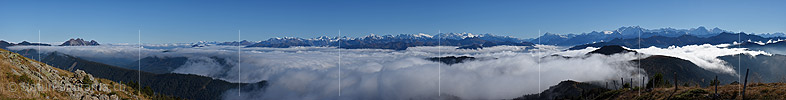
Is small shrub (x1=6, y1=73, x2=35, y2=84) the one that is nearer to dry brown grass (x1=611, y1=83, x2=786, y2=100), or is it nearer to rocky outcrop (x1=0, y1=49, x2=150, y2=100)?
rocky outcrop (x1=0, y1=49, x2=150, y2=100)

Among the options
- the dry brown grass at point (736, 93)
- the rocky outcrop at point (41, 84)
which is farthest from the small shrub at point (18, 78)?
the dry brown grass at point (736, 93)

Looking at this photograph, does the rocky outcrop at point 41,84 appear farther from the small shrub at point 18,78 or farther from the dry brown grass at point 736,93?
the dry brown grass at point 736,93

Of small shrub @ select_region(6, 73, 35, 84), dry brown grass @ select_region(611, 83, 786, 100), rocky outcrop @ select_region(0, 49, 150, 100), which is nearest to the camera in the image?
dry brown grass @ select_region(611, 83, 786, 100)

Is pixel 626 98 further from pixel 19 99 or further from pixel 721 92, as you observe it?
pixel 19 99

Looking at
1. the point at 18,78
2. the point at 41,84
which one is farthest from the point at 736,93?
the point at 41,84

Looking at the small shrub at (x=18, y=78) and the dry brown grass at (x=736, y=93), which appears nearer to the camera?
the dry brown grass at (x=736, y=93)

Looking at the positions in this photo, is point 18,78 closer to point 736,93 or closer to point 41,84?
point 41,84

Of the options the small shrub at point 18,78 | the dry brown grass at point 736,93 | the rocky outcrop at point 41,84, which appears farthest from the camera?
the small shrub at point 18,78

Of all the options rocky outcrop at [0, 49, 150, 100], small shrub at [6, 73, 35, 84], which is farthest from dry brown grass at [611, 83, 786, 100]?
small shrub at [6, 73, 35, 84]

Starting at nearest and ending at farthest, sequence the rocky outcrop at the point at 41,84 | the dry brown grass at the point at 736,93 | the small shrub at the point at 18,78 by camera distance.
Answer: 1. the dry brown grass at the point at 736,93
2. the rocky outcrop at the point at 41,84
3. the small shrub at the point at 18,78

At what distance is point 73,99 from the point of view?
61656mm

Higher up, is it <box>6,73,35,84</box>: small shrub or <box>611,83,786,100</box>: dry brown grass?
<box>6,73,35,84</box>: small shrub

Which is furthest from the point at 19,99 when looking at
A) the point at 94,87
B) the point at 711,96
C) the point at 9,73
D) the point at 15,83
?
the point at 711,96

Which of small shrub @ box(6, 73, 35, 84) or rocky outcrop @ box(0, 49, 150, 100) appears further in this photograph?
small shrub @ box(6, 73, 35, 84)
